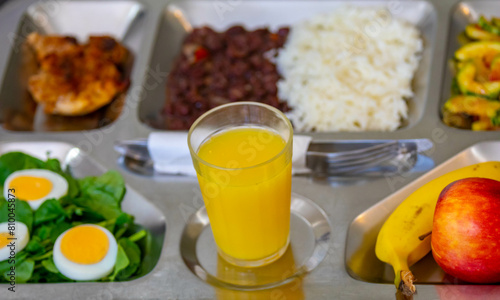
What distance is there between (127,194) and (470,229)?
102cm

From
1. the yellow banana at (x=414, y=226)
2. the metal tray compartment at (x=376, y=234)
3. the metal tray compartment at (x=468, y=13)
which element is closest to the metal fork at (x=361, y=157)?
the metal tray compartment at (x=376, y=234)

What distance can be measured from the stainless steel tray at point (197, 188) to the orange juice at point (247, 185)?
0.16 m

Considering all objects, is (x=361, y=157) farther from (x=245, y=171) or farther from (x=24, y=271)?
(x=24, y=271)

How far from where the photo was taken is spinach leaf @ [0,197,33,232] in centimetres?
140

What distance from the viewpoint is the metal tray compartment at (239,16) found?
2.13 m

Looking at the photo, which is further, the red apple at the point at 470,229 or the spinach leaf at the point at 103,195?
the spinach leaf at the point at 103,195

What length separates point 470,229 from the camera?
1061mm

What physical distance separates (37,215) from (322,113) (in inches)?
39.2

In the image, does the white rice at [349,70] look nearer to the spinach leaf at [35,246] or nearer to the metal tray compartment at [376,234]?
the metal tray compartment at [376,234]

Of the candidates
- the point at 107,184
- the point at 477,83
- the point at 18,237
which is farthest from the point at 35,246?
the point at 477,83

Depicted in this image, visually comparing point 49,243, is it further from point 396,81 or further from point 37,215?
point 396,81

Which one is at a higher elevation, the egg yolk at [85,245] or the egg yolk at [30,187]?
the egg yolk at [30,187]

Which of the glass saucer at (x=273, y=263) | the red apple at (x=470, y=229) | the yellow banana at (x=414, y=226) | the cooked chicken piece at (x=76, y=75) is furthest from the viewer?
the cooked chicken piece at (x=76, y=75)

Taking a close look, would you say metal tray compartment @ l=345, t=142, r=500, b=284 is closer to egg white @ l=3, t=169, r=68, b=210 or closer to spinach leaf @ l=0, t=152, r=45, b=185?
egg white @ l=3, t=169, r=68, b=210
